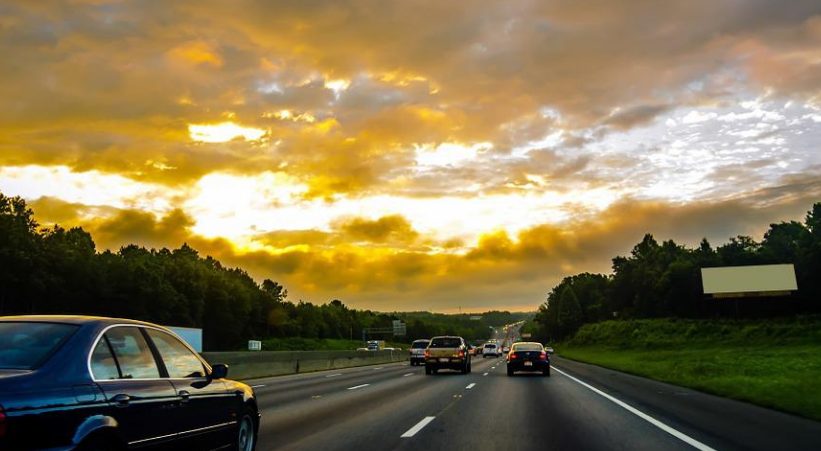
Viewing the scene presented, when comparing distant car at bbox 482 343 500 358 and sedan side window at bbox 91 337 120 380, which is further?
distant car at bbox 482 343 500 358

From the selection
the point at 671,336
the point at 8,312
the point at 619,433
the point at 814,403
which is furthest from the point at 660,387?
the point at 8,312

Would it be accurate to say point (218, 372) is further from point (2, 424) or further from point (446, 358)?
point (446, 358)

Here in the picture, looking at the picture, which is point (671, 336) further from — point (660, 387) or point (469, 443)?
point (469, 443)

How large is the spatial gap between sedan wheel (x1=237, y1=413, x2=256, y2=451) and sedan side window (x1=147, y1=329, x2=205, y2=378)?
3.58 ft

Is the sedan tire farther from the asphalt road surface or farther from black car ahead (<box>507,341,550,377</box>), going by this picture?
black car ahead (<box>507,341,550,377</box>)

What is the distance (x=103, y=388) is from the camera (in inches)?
196

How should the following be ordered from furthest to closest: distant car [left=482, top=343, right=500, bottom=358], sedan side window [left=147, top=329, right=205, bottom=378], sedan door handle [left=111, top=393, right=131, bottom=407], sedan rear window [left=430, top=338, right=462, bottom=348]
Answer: distant car [left=482, top=343, right=500, bottom=358]
sedan rear window [left=430, top=338, right=462, bottom=348]
sedan side window [left=147, top=329, right=205, bottom=378]
sedan door handle [left=111, top=393, right=131, bottom=407]

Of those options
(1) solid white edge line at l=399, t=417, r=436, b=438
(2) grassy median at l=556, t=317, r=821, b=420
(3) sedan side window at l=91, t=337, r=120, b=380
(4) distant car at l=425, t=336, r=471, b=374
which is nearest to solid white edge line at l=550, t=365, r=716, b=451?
(2) grassy median at l=556, t=317, r=821, b=420

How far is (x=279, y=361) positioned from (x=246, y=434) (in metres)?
26.2

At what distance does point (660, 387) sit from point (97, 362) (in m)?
20.1

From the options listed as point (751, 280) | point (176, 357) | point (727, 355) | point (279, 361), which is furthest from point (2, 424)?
point (751, 280)

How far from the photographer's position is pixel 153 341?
243 inches

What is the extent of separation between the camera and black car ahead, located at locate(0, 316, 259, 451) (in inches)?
170

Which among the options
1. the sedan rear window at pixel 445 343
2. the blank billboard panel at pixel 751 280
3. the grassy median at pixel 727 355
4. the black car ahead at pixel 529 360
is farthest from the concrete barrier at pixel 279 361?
the blank billboard panel at pixel 751 280
